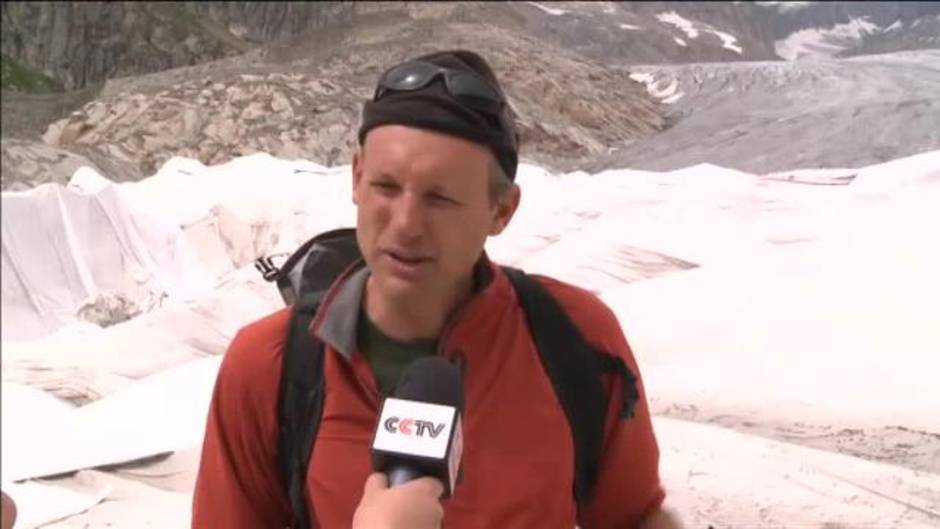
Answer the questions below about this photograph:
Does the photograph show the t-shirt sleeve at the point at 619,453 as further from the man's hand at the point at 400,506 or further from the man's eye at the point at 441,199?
the man's hand at the point at 400,506

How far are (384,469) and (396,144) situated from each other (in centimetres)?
62

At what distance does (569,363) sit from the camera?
1721 mm

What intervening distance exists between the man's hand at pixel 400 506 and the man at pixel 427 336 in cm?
49

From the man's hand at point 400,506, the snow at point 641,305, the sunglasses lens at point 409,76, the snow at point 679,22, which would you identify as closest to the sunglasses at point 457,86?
the sunglasses lens at point 409,76

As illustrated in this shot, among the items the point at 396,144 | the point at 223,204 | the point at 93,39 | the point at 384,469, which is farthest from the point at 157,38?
the point at 384,469

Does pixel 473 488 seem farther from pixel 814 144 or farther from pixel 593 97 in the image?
pixel 593 97

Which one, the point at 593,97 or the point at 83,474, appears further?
the point at 593,97

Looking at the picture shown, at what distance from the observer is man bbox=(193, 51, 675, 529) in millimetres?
1577

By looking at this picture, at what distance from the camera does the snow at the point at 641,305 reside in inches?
106

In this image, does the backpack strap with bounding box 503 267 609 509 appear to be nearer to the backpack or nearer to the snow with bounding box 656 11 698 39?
the backpack

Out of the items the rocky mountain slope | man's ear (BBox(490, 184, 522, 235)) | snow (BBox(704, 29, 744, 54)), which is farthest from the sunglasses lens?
snow (BBox(704, 29, 744, 54))

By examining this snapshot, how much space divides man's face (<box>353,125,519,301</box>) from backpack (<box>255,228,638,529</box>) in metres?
0.17

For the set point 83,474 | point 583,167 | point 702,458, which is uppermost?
point 583,167

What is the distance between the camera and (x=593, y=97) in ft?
12.6
